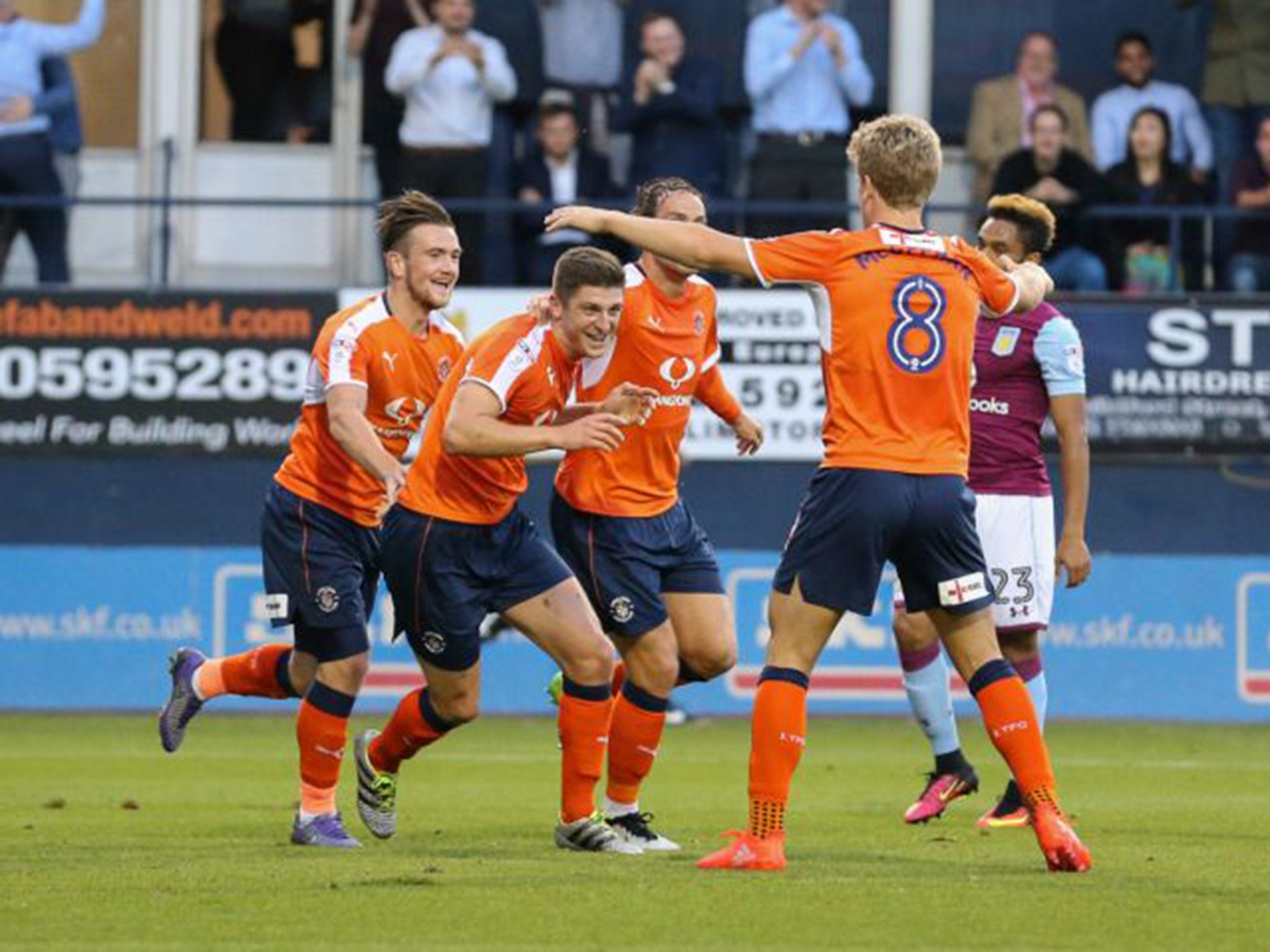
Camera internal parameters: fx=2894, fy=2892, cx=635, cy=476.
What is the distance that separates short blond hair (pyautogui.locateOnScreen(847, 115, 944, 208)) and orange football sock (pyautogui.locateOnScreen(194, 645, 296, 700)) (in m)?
3.48

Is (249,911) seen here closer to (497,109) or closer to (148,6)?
(497,109)

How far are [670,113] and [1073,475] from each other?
8768mm

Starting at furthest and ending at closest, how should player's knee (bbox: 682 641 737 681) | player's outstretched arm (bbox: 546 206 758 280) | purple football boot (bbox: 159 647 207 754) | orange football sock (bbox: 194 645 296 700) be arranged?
purple football boot (bbox: 159 647 207 754) → orange football sock (bbox: 194 645 296 700) → player's knee (bbox: 682 641 737 681) → player's outstretched arm (bbox: 546 206 758 280)

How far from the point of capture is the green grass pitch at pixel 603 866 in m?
7.56

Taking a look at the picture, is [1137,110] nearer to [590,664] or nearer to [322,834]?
[590,664]

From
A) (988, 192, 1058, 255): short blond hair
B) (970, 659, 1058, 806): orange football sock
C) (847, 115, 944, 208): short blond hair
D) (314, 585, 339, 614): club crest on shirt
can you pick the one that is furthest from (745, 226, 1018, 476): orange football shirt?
(314, 585, 339, 614): club crest on shirt

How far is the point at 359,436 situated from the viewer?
988 cm

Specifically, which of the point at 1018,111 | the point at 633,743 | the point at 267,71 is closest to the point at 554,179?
the point at 267,71

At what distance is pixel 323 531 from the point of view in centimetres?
1054

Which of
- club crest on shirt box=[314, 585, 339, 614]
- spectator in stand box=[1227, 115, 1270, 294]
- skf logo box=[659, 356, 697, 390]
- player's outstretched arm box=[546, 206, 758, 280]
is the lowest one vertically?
club crest on shirt box=[314, 585, 339, 614]

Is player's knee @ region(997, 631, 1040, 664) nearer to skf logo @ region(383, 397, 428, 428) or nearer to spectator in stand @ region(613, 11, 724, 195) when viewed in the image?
skf logo @ region(383, 397, 428, 428)

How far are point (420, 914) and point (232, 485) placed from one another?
11.7 metres

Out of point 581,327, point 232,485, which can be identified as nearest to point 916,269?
point 581,327

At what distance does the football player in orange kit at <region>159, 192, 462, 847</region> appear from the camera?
1027 centimetres
